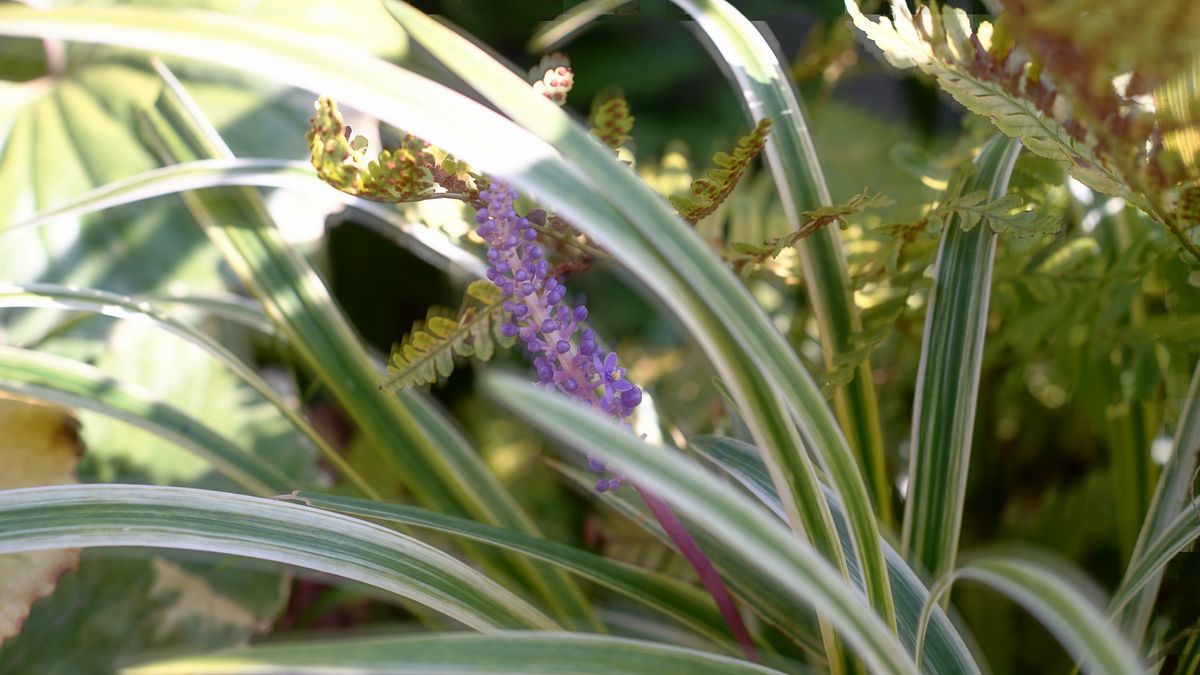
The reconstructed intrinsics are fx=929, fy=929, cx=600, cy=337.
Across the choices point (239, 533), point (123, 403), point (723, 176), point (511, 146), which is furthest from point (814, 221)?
point (123, 403)

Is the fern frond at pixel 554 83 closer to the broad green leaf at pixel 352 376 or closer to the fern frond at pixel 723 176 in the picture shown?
the fern frond at pixel 723 176

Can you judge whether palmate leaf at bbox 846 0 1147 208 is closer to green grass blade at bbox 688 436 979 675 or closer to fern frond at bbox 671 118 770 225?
fern frond at bbox 671 118 770 225

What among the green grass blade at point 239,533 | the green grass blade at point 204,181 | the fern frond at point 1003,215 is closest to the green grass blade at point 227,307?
the green grass blade at point 204,181

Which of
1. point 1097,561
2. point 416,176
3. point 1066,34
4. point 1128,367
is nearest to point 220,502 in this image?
point 416,176

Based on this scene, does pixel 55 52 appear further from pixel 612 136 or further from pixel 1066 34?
pixel 1066 34

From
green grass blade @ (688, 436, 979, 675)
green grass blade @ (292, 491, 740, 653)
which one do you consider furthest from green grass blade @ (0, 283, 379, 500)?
green grass blade @ (688, 436, 979, 675)
